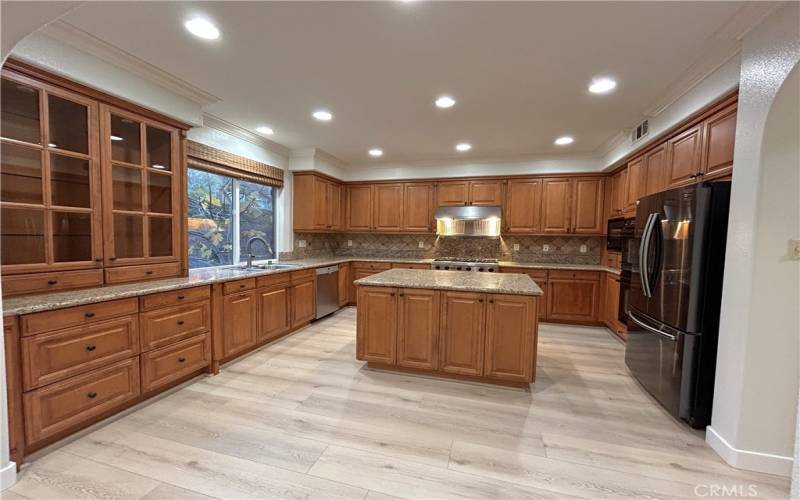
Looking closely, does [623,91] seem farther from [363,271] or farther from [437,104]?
[363,271]

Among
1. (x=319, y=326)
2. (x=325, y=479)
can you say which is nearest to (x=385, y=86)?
(x=325, y=479)

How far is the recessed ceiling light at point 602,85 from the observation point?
8.38 feet

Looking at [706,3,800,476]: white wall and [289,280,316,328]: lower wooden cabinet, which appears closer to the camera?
[706,3,800,476]: white wall

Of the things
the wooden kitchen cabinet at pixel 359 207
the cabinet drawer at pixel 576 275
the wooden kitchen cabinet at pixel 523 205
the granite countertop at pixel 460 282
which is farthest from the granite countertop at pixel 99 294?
the cabinet drawer at pixel 576 275

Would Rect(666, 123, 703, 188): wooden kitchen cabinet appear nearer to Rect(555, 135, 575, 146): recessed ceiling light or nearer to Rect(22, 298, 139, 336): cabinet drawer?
Rect(555, 135, 575, 146): recessed ceiling light

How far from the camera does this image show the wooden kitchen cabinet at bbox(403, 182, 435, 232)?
559cm

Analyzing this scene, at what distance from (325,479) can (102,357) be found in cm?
170

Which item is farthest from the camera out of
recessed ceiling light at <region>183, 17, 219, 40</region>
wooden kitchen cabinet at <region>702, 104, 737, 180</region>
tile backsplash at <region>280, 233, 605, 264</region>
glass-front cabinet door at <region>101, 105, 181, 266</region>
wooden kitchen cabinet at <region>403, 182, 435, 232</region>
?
wooden kitchen cabinet at <region>403, 182, 435, 232</region>

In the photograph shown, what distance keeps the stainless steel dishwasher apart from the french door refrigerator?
3.81 meters

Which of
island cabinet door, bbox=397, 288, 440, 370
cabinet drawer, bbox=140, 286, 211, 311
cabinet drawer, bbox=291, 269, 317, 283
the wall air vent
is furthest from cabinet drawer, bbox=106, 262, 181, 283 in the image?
the wall air vent

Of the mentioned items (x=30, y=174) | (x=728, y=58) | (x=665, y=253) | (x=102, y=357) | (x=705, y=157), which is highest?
(x=728, y=58)

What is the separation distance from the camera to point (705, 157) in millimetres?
2479

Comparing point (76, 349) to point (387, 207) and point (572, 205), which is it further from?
point (572, 205)

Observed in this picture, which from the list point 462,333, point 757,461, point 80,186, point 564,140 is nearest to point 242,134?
point 80,186
